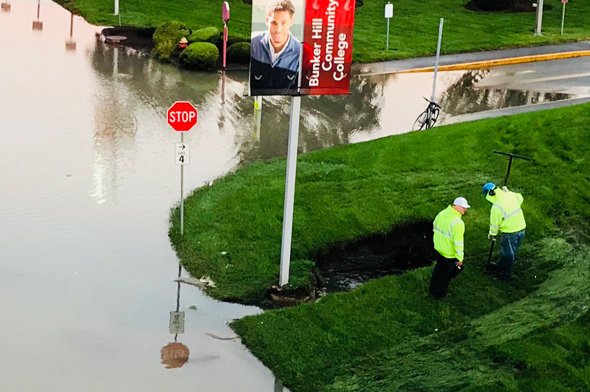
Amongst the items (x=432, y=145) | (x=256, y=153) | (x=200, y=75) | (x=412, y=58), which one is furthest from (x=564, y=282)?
(x=412, y=58)

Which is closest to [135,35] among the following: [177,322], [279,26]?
[279,26]

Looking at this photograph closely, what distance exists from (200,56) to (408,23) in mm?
13761

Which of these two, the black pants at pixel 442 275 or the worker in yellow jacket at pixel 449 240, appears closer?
the worker in yellow jacket at pixel 449 240

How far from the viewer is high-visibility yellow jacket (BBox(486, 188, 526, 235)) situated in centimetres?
1652

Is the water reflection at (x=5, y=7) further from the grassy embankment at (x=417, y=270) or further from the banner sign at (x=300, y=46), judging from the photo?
the banner sign at (x=300, y=46)

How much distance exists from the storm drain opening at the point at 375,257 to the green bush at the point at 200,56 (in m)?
15.2

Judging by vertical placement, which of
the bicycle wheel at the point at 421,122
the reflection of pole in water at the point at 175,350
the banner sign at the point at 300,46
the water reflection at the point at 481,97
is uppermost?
the banner sign at the point at 300,46

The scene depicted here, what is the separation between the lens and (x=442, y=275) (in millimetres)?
16078

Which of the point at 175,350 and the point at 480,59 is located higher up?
the point at 480,59

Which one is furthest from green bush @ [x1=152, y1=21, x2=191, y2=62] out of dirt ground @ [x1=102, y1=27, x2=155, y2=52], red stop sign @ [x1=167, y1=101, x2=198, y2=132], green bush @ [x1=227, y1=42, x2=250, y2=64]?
red stop sign @ [x1=167, y1=101, x2=198, y2=132]

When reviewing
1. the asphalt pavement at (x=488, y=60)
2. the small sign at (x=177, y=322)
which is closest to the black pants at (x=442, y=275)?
the small sign at (x=177, y=322)

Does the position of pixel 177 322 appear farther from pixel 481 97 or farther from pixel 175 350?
pixel 481 97

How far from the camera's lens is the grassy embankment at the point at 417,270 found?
13812 millimetres

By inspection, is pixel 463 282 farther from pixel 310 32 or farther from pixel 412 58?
pixel 412 58
